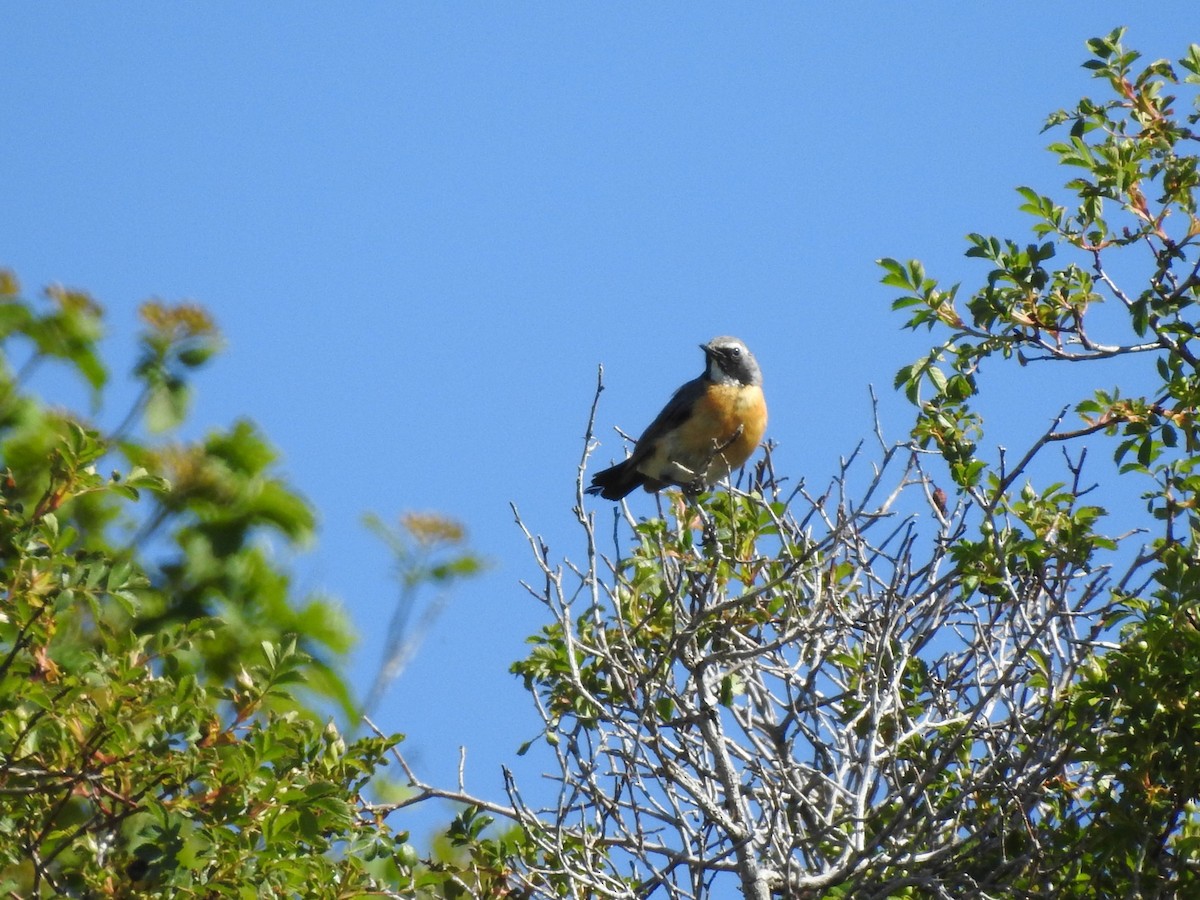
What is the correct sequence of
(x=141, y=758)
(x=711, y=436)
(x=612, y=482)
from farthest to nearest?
(x=612, y=482), (x=711, y=436), (x=141, y=758)

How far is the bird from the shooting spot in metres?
9.23

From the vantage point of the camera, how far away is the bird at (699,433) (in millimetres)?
9234

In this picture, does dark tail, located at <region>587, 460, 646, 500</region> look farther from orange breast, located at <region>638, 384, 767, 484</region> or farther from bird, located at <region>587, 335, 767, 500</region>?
orange breast, located at <region>638, 384, 767, 484</region>

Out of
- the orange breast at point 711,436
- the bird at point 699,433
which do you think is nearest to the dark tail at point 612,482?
the bird at point 699,433

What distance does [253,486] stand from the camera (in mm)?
6062

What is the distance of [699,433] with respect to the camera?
9.27 meters

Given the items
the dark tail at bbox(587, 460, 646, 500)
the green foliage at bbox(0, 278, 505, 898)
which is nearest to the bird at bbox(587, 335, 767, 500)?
the dark tail at bbox(587, 460, 646, 500)

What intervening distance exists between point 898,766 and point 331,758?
1928 millimetres

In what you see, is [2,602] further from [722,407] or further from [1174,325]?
[722,407]

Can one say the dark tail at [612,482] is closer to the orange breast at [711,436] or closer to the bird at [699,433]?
the bird at [699,433]

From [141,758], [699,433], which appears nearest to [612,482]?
[699,433]

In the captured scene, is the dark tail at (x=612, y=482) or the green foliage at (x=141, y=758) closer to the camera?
the green foliage at (x=141, y=758)

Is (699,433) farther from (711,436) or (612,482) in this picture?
(612,482)

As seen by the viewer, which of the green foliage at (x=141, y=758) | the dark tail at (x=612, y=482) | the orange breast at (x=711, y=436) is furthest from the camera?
the dark tail at (x=612, y=482)
